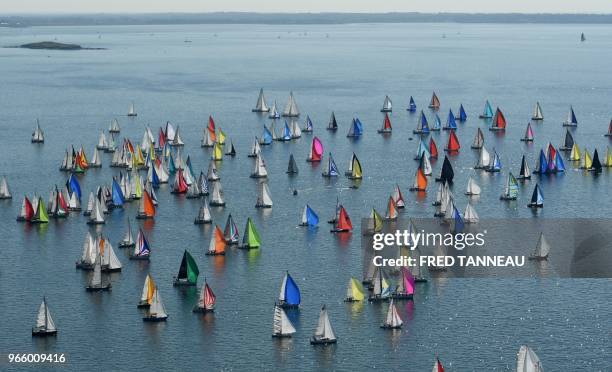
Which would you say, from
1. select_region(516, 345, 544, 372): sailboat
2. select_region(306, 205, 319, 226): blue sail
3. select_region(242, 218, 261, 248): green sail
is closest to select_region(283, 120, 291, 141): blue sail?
select_region(306, 205, 319, 226): blue sail

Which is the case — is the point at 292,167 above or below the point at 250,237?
above

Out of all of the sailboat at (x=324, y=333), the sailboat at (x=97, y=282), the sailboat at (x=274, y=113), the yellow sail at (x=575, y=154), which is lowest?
the sailboat at (x=324, y=333)

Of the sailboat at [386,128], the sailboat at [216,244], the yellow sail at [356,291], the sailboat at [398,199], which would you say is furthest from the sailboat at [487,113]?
the yellow sail at [356,291]

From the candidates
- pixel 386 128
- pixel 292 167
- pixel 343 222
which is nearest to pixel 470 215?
pixel 343 222

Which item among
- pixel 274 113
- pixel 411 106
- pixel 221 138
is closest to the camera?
pixel 221 138

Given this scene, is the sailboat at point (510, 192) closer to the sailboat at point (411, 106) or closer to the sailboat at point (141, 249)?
the sailboat at point (141, 249)

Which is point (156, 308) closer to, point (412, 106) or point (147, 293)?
point (147, 293)

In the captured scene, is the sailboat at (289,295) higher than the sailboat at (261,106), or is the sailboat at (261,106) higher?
the sailboat at (261,106)
